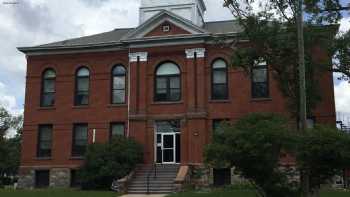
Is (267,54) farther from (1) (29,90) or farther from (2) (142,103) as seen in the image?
(1) (29,90)

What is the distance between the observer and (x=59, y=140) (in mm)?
34719

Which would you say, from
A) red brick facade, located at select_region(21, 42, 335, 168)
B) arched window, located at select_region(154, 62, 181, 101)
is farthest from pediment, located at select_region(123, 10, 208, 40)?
arched window, located at select_region(154, 62, 181, 101)

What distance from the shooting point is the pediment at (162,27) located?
109ft

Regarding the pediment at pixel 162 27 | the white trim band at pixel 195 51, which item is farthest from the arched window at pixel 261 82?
the pediment at pixel 162 27

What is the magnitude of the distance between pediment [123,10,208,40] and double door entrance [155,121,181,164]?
235 inches

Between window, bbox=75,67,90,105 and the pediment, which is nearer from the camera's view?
the pediment

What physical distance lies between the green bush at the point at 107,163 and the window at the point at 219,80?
6513 mm

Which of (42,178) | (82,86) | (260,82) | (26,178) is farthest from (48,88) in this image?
(260,82)

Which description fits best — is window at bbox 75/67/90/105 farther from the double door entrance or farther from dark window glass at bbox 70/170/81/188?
the double door entrance

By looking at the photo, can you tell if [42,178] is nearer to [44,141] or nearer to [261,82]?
[44,141]

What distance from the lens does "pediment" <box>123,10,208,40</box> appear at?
33312mm

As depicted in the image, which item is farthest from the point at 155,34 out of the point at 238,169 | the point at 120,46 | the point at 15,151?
the point at 15,151

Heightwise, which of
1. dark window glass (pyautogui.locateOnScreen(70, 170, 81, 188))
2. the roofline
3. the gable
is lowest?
dark window glass (pyautogui.locateOnScreen(70, 170, 81, 188))

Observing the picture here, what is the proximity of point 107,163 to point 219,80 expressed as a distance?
9225 mm
